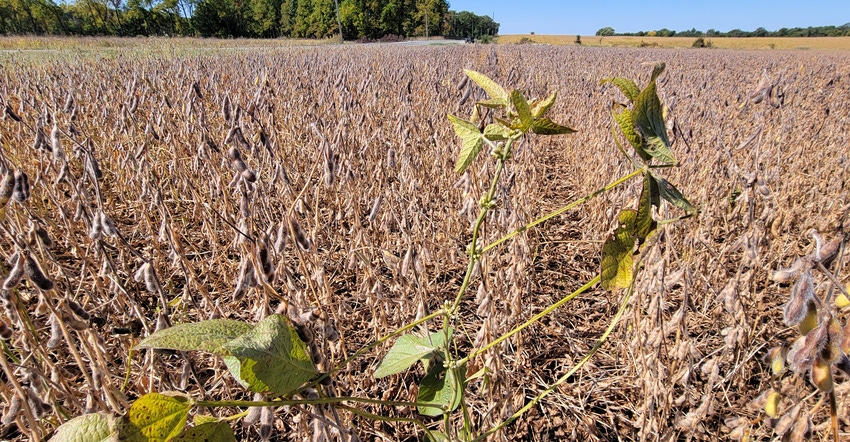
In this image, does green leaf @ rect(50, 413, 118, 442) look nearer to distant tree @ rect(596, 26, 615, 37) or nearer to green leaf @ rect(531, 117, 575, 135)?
green leaf @ rect(531, 117, 575, 135)

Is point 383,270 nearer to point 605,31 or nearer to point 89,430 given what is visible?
point 89,430

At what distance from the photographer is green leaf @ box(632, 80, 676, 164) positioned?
490 mm

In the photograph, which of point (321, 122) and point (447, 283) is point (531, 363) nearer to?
point (447, 283)

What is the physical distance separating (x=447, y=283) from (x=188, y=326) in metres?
1.71

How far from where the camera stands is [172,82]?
16.5 ft

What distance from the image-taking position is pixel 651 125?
1.67 ft

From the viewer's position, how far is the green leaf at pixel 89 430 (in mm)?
360

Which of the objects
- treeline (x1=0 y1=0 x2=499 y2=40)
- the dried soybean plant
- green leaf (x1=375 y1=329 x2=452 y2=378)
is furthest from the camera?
treeline (x1=0 y1=0 x2=499 y2=40)

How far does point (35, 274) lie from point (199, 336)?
0.59 metres

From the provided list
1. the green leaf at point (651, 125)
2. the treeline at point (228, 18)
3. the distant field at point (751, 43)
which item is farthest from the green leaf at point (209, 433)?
the treeline at point (228, 18)

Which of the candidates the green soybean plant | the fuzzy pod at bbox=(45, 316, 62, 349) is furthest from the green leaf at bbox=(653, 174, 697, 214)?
the fuzzy pod at bbox=(45, 316, 62, 349)

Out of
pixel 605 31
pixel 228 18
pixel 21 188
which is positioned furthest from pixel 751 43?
pixel 228 18

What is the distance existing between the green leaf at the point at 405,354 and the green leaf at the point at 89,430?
39cm

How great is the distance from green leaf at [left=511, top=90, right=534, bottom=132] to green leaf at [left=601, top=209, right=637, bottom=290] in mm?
175
